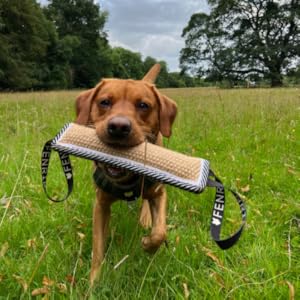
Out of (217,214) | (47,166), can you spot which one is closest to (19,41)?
(47,166)

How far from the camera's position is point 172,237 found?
2.90m

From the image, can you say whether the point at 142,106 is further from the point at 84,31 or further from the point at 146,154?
the point at 84,31

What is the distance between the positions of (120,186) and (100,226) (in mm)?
325

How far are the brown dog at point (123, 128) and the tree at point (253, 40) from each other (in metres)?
36.1

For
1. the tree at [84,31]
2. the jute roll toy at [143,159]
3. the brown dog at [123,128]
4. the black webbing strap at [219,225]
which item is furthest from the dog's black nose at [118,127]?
the tree at [84,31]

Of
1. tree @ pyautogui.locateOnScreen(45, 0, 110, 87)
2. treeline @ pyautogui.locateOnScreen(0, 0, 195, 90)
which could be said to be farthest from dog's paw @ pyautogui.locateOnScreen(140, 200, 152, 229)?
tree @ pyautogui.locateOnScreen(45, 0, 110, 87)

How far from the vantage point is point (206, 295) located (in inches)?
81.1

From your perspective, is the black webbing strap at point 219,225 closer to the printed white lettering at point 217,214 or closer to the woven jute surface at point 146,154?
the printed white lettering at point 217,214

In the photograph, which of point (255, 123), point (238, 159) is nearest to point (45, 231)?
point (238, 159)

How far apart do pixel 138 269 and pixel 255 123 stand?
4550mm

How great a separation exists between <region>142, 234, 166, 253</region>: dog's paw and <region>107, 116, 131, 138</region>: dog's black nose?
656 mm

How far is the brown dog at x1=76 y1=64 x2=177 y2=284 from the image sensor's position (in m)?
2.45

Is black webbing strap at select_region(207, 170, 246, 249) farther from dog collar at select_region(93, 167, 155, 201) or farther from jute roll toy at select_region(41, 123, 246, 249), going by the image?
dog collar at select_region(93, 167, 155, 201)

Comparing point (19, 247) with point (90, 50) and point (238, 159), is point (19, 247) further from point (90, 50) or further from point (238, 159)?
point (90, 50)
